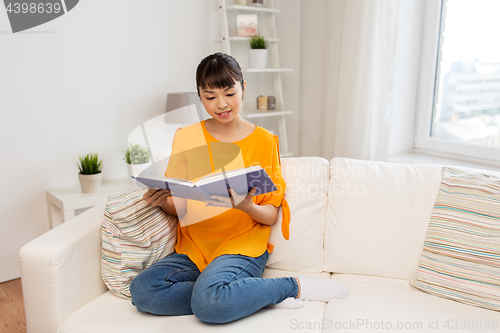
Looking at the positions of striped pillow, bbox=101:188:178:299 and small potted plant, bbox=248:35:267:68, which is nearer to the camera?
striped pillow, bbox=101:188:178:299

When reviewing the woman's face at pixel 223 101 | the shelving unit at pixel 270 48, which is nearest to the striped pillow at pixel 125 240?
the woman's face at pixel 223 101

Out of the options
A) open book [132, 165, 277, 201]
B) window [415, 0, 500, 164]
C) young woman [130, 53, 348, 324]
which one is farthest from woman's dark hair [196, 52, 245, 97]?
window [415, 0, 500, 164]

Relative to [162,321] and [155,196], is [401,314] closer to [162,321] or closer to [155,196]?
[162,321]

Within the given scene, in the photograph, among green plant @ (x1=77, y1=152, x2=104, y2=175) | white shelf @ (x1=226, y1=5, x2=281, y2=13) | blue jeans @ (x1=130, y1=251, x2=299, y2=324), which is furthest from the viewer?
white shelf @ (x1=226, y1=5, x2=281, y2=13)

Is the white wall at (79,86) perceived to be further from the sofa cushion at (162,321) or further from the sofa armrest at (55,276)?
the sofa cushion at (162,321)

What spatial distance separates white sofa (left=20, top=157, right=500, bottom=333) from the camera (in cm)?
118

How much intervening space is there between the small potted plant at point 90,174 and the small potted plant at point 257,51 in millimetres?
1111

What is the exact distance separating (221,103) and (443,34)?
1.59 metres

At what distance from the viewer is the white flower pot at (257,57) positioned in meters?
2.50

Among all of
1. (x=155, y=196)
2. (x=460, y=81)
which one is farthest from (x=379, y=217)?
(x=460, y=81)

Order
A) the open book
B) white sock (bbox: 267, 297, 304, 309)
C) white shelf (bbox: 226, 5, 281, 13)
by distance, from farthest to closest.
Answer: white shelf (bbox: 226, 5, 281, 13) → white sock (bbox: 267, 297, 304, 309) → the open book

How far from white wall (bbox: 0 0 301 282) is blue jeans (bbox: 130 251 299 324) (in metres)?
1.25

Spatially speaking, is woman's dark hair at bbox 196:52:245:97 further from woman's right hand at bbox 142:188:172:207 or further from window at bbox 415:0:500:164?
window at bbox 415:0:500:164

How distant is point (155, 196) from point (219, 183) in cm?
35
